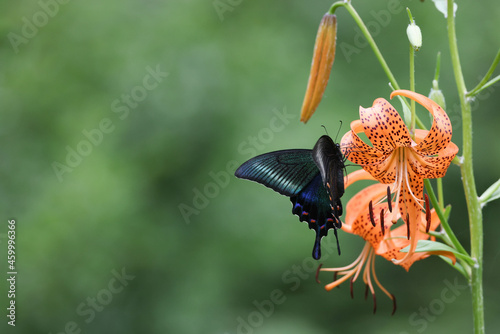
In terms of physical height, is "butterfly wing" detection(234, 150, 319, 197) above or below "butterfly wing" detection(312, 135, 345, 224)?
below

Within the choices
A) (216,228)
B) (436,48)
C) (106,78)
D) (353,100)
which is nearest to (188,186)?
(216,228)

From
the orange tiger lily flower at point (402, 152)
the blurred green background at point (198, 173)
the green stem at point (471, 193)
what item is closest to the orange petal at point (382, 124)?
the orange tiger lily flower at point (402, 152)

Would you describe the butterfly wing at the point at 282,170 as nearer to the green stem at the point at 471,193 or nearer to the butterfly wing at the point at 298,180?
the butterfly wing at the point at 298,180

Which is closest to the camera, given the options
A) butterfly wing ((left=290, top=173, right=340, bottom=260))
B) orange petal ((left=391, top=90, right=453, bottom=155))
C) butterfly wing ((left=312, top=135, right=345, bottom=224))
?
orange petal ((left=391, top=90, right=453, bottom=155))

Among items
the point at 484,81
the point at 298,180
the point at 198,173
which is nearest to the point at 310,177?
the point at 298,180

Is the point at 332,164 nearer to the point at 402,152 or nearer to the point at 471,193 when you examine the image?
the point at 402,152

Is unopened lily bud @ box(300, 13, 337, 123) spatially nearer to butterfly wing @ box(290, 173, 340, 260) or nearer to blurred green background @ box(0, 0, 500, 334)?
butterfly wing @ box(290, 173, 340, 260)

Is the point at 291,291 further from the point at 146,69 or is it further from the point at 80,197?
the point at 146,69

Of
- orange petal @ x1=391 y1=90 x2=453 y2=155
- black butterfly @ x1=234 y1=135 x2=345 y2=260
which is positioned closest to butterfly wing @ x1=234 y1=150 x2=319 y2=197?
black butterfly @ x1=234 y1=135 x2=345 y2=260
